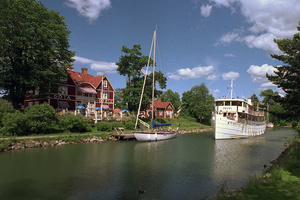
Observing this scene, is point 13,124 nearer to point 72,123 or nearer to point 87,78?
point 72,123

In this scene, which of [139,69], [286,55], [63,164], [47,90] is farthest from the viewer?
[139,69]

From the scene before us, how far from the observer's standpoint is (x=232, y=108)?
35250mm

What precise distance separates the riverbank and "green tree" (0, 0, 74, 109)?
29.0ft

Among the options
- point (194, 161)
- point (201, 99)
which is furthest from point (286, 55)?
point (201, 99)

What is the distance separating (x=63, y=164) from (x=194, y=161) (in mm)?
11157

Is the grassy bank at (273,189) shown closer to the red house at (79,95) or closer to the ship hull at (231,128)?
the ship hull at (231,128)

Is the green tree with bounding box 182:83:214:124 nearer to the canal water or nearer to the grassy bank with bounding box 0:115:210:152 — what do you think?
the grassy bank with bounding box 0:115:210:152

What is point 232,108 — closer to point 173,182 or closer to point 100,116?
point 100,116

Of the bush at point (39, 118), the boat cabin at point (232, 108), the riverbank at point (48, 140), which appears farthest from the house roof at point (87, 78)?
the boat cabin at point (232, 108)

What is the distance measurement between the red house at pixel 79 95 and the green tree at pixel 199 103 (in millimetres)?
32057

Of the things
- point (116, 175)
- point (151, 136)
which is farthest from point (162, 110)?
point (116, 175)

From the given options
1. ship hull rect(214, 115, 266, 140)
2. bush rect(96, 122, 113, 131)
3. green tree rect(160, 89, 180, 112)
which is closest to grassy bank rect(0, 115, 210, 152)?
bush rect(96, 122, 113, 131)

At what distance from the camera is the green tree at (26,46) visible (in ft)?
86.0

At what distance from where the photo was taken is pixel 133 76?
152 ft
